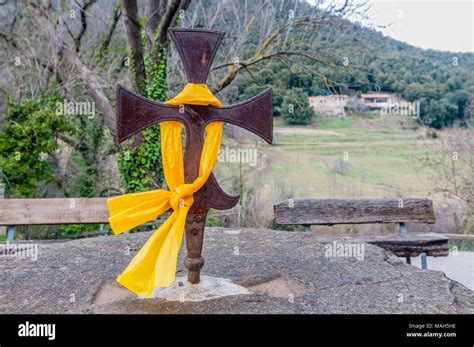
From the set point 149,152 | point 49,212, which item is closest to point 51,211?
point 49,212

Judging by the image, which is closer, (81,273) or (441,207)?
(81,273)

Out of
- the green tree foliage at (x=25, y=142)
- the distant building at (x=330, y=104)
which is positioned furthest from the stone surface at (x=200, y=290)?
the distant building at (x=330, y=104)

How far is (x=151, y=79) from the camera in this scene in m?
7.02

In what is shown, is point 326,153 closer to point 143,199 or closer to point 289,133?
point 289,133

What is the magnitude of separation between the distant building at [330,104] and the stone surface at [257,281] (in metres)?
4.33

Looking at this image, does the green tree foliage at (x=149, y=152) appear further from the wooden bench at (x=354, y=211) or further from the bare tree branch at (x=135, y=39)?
the wooden bench at (x=354, y=211)

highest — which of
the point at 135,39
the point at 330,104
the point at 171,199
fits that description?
→ the point at 135,39

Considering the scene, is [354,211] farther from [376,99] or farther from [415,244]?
[376,99]

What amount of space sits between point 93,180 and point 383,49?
20.8ft

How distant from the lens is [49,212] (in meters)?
4.98

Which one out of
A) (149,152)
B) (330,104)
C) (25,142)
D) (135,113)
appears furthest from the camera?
(330,104)

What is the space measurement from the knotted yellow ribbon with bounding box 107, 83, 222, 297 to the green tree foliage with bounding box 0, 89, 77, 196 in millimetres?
5187

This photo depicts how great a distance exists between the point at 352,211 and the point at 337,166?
4.14 metres

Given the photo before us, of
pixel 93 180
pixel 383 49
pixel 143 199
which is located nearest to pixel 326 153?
pixel 383 49
